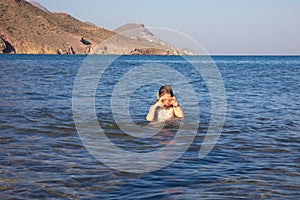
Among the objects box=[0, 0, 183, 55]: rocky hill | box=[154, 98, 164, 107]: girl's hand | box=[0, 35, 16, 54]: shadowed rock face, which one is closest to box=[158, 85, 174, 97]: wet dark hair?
box=[154, 98, 164, 107]: girl's hand

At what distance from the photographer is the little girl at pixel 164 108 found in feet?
38.8

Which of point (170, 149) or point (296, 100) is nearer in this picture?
point (170, 149)

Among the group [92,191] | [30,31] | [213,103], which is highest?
[30,31]

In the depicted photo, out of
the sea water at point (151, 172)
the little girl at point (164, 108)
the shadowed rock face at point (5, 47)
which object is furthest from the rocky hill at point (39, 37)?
the sea water at point (151, 172)

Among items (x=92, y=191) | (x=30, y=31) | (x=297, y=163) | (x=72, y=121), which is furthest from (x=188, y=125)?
(x=30, y=31)

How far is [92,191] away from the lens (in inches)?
214

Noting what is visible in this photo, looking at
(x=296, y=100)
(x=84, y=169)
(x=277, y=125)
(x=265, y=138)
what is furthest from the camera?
(x=296, y=100)

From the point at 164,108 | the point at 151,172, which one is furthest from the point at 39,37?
the point at 151,172

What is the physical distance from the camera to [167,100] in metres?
12.0

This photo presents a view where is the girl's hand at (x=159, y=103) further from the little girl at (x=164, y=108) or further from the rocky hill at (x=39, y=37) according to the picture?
the rocky hill at (x=39, y=37)

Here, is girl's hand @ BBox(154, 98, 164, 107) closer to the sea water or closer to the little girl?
the little girl

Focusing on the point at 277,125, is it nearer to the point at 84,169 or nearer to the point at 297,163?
the point at 297,163

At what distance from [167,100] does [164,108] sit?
10.1 inches

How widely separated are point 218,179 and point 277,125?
5786 mm
